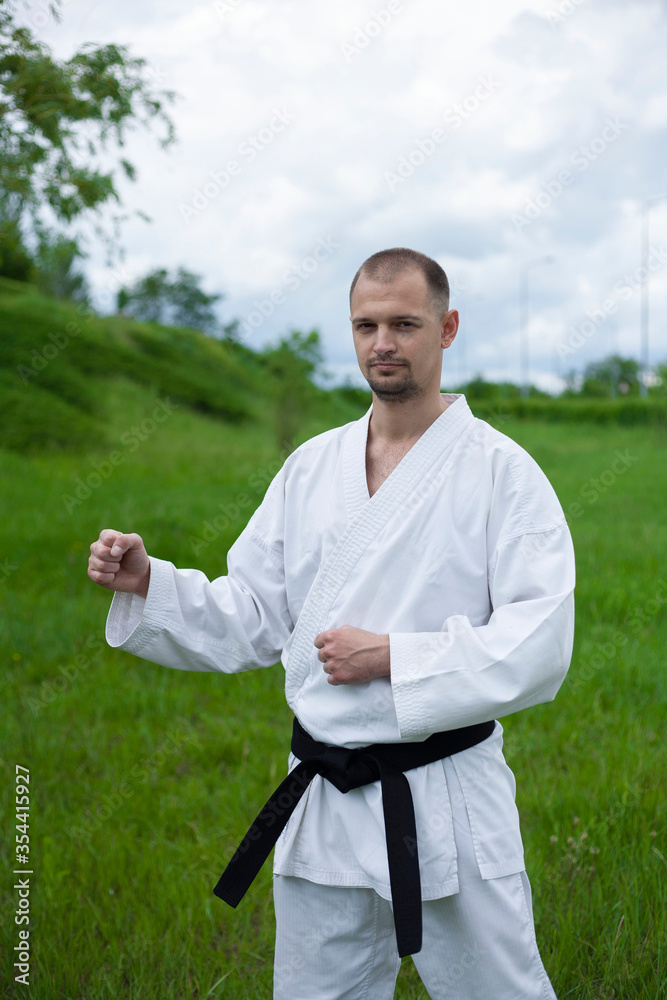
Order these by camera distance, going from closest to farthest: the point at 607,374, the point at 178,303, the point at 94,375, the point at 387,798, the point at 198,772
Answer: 1. the point at 387,798
2. the point at 198,772
3. the point at 94,375
4. the point at 178,303
5. the point at 607,374

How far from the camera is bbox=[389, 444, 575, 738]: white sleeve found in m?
1.69

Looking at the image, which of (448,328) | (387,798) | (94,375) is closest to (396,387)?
(448,328)

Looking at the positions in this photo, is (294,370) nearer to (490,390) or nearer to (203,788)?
(203,788)

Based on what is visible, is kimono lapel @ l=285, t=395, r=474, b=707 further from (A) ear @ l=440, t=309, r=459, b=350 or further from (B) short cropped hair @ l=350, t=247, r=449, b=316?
(B) short cropped hair @ l=350, t=247, r=449, b=316

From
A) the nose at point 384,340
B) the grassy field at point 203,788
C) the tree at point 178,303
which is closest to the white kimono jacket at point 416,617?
the nose at point 384,340

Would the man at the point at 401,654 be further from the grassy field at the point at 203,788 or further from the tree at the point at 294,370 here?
the tree at the point at 294,370

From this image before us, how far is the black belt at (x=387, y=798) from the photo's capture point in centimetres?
175

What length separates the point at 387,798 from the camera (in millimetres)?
1825

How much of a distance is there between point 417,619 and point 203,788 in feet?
7.63

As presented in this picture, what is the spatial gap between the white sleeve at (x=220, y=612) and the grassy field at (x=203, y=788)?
115cm

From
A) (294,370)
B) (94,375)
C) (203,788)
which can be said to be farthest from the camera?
(94,375)

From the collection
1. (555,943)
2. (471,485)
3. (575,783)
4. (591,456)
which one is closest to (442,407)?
(471,485)
